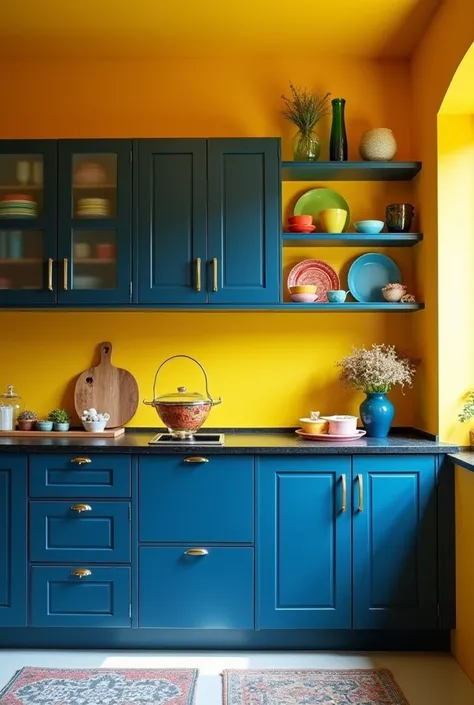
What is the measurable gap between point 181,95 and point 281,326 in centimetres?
130

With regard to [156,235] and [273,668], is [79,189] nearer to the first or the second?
[156,235]

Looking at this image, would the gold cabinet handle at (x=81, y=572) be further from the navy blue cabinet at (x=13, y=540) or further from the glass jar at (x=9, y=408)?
the glass jar at (x=9, y=408)

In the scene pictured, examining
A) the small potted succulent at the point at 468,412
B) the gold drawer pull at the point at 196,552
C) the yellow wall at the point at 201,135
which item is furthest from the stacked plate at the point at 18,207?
the small potted succulent at the point at 468,412

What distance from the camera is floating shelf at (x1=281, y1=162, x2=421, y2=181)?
10.0ft

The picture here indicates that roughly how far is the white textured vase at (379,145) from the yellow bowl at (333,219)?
30cm

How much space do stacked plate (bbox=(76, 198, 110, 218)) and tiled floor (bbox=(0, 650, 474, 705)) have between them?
194 cm

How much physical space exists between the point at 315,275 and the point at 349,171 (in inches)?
20.9

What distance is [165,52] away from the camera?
10.7ft

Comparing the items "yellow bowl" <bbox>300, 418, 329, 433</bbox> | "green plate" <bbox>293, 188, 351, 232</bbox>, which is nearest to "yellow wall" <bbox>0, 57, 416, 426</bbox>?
"green plate" <bbox>293, 188, 351, 232</bbox>

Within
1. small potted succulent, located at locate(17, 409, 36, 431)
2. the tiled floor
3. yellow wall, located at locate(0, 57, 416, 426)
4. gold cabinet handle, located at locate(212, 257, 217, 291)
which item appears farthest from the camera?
yellow wall, located at locate(0, 57, 416, 426)

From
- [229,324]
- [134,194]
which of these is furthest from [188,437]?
[134,194]

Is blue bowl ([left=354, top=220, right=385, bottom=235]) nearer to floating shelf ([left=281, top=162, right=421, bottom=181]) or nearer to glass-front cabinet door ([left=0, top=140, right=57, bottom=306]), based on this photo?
floating shelf ([left=281, top=162, right=421, bottom=181])

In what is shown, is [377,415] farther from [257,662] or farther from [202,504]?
[257,662]

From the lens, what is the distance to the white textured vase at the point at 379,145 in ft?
10.2
